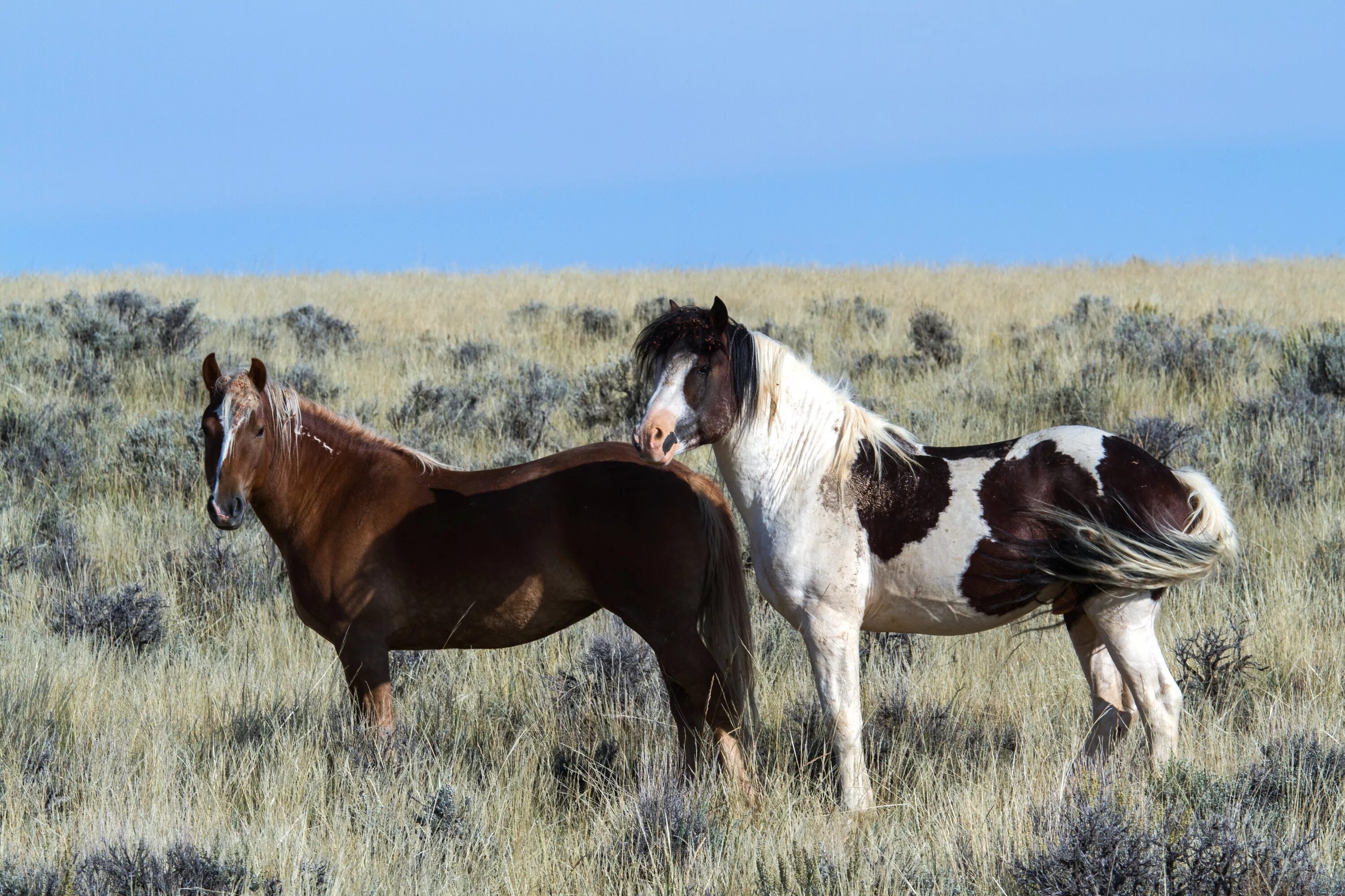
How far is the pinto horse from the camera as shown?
3818 mm

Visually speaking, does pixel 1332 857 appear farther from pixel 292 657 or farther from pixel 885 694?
pixel 292 657

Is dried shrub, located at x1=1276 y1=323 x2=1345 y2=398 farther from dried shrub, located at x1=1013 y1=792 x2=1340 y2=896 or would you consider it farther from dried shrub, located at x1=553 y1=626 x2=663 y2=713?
dried shrub, located at x1=1013 y1=792 x2=1340 y2=896

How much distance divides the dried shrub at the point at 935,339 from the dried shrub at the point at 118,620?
969 centimetres

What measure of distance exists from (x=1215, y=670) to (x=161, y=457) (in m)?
7.91

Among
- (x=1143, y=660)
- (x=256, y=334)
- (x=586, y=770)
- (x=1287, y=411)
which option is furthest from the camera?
(x=256, y=334)

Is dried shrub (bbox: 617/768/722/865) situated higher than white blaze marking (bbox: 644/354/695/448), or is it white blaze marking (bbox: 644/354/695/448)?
white blaze marking (bbox: 644/354/695/448)

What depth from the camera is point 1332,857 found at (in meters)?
3.40

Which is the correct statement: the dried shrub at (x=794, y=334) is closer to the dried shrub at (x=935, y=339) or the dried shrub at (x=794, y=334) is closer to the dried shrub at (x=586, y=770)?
the dried shrub at (x=935, y=339)

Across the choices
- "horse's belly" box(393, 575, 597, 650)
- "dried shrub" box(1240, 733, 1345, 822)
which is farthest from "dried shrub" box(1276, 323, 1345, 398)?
"horse's belly" box(393, 575, 597, 650)

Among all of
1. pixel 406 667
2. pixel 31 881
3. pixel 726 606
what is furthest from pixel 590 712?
pixel 31 881

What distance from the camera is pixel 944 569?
3.87 metres

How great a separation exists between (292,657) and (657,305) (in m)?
13.3

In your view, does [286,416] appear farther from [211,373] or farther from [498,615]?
[498,615]

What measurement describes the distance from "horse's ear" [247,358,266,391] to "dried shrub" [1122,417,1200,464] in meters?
6.76
